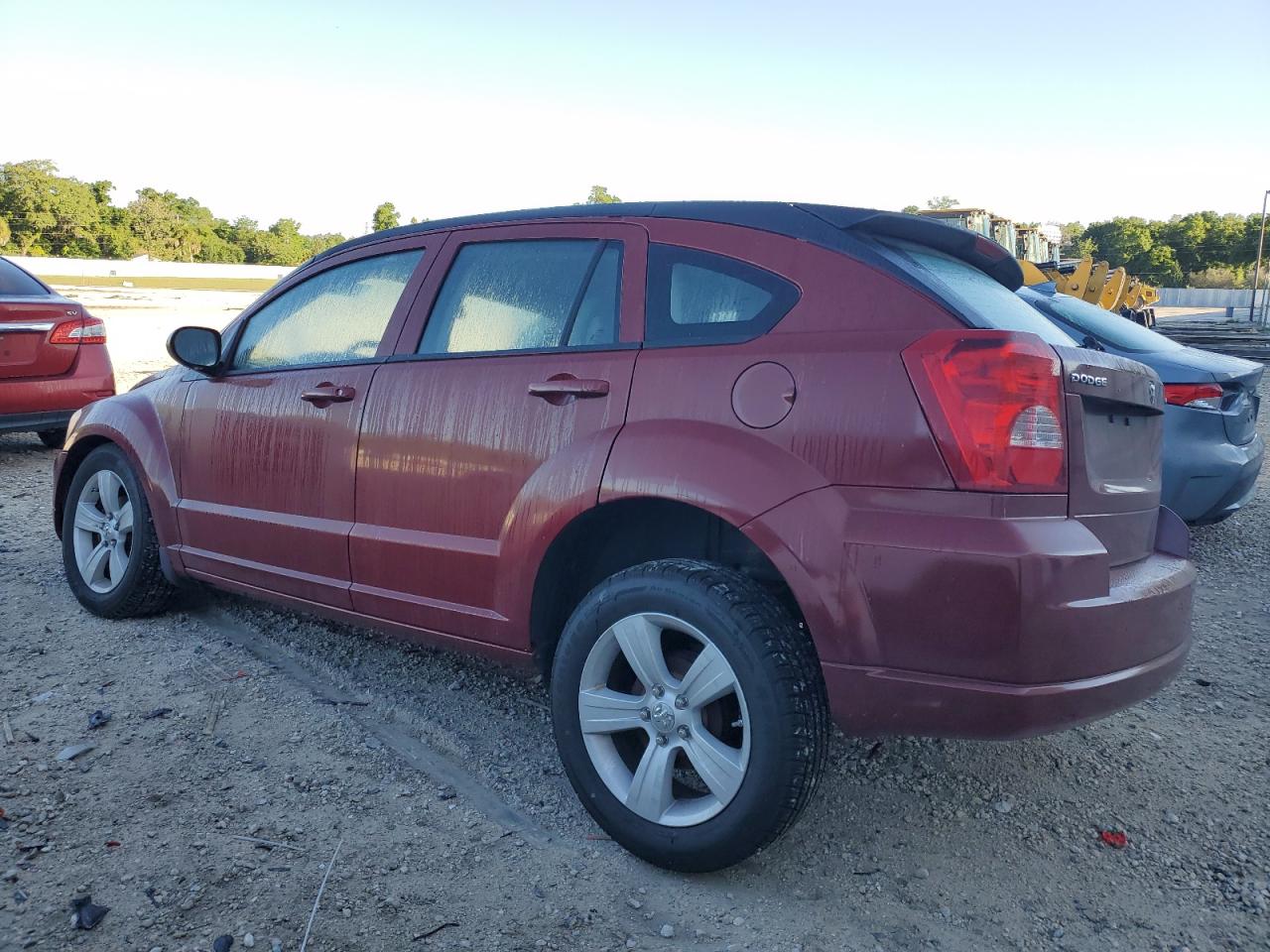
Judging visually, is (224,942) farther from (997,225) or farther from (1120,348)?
(997,225)

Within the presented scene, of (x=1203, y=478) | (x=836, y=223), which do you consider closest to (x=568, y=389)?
(x=836, y=223)

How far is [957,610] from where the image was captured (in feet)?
7.15

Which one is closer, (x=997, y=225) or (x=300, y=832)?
(x=300, y=832)

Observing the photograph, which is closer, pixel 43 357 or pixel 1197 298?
pixel 43 357

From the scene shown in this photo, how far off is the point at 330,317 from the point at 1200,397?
460cm

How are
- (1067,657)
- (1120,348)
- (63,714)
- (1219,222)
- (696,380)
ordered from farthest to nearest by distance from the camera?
1. (1219,222)
2. (1120,348)
3. (63,714)
4. (696,380)
5. (1067,657)

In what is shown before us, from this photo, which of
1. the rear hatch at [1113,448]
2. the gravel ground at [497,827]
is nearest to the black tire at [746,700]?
the gravel ground at [497,827]

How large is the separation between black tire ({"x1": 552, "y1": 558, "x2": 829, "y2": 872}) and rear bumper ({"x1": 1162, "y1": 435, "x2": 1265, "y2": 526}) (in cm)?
388

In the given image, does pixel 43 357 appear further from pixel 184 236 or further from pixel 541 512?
pixel 184 236

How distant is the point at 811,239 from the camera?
257cm

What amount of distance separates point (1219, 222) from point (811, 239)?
98.8 meters

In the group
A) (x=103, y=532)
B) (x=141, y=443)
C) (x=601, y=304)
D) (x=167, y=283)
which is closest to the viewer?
(x=601, y=304)

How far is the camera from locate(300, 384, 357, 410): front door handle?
3406 mm

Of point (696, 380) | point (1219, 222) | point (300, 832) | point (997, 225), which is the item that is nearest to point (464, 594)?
point (300, 832)
